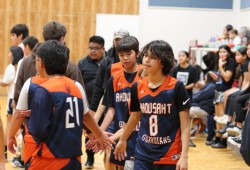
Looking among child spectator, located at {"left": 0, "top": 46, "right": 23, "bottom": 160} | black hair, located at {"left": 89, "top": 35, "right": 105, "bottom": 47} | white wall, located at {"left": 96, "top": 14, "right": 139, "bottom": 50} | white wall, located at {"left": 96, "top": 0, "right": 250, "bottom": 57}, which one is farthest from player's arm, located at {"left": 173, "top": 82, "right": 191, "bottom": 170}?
white wall, located at {"left": 96, "top": 0, "right": 250, "bottom": 57}

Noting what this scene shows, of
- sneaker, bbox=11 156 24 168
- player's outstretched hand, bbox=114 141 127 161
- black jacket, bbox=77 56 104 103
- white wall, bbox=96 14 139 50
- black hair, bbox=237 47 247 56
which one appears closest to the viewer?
player's outstretched hand, bbox=114 141 127 161

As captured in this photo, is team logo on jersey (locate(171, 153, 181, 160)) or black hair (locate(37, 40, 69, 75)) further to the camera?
team logo on jersey (locate(171, 153, 181, 160))

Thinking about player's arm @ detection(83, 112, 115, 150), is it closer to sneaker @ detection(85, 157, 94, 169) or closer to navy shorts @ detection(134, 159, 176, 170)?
navy shorts @ detection(134, 159, 176, 170)

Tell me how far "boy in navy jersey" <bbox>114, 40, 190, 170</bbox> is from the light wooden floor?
149 inches

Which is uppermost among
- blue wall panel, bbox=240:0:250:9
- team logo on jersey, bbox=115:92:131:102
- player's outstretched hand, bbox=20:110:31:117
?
blue wall panel, bbox=240:0:250:9

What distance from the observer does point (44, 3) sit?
17578 millimetres

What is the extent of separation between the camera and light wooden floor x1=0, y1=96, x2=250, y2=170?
8.41 metres

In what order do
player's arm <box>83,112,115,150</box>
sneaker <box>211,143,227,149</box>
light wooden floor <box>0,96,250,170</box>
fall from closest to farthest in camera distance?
player's arm <box>83,112,115,150</box>, light wooden floor <box>0,96,250,170</box>, sneaker <box>211,143,227,149</box>

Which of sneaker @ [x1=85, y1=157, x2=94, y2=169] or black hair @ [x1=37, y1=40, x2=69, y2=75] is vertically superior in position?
black hair @ [x1=37, y1=40, x2=69, y2=75]

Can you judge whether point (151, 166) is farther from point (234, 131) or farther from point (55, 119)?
point (234, 131)

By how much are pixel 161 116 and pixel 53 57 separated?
39.2 inches

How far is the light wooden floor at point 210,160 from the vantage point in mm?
8413

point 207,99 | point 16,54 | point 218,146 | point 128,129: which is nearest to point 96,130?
point 128,129

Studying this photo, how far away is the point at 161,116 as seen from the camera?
4.23 m
